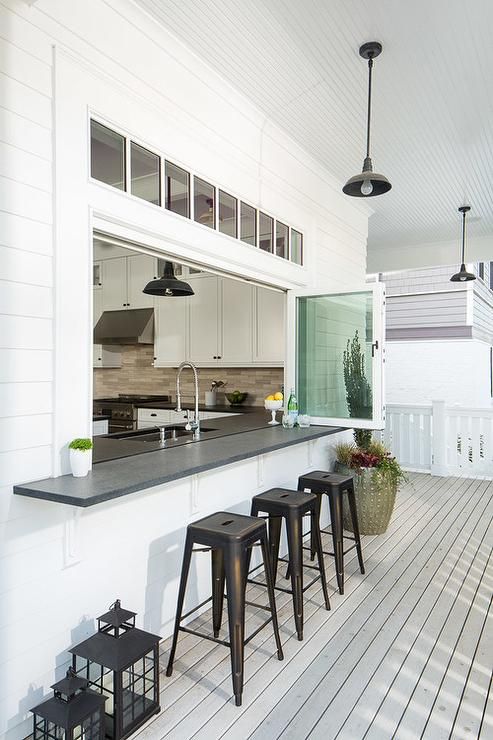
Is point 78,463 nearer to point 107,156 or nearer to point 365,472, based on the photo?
point 107,156

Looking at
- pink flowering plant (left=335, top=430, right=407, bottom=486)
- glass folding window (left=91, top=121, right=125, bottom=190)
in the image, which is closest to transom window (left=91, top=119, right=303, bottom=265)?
glass folding window (left=91, top=121, right=125, bottom=190)

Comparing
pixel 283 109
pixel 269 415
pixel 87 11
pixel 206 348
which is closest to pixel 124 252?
pixel 206 348

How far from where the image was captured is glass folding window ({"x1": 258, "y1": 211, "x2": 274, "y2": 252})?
11.9 ft

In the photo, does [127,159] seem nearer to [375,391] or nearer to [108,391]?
[375,391]

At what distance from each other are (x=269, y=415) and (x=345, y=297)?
137 cm

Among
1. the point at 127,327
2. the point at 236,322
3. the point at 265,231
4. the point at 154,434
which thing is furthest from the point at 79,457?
the point at 127,327

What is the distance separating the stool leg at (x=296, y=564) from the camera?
104 inches

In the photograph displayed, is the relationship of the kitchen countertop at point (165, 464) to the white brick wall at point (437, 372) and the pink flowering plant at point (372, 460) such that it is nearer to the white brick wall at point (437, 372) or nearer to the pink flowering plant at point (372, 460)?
the pink flowering plant at point (372, 460)

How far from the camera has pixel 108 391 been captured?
279 inches

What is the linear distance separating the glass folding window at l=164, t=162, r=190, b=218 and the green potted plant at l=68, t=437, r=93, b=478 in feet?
4.33

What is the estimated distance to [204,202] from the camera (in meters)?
3.00

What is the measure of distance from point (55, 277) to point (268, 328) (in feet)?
11.4

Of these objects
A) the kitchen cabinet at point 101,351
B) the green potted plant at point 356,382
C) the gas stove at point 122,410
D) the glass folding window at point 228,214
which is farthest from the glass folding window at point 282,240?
the kitchen cabinet at point 101,351

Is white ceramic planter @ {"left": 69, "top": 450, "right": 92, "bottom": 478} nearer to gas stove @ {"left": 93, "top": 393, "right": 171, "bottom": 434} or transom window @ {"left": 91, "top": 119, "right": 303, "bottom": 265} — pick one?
transom window @ {"left": 91, "top": 119, "right": 303, "bottom": 265}
